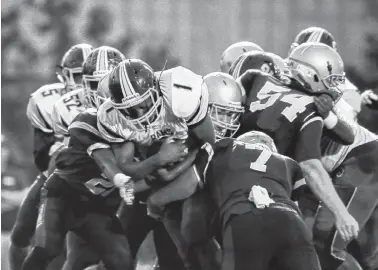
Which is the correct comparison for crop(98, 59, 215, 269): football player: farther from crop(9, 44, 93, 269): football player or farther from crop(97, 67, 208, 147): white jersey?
crop(9, 44, 93, 269): football player

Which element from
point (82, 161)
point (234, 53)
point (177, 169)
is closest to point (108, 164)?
point (177, 169)

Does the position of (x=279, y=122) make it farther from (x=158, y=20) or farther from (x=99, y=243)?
(x=158, y=20)

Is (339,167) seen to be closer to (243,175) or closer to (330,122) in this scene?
(330,122)

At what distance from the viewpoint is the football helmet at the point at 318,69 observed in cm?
424

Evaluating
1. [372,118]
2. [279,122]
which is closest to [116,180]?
[279,122]

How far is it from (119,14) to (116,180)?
3.44m

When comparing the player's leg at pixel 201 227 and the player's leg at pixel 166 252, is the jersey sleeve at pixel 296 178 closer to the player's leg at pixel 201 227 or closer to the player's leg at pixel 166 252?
the player's leg at pixel 201 227

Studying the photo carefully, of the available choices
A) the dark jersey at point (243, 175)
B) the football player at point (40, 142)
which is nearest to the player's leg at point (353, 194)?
the dark jersey at point (243, 175)

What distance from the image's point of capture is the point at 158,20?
691 cm

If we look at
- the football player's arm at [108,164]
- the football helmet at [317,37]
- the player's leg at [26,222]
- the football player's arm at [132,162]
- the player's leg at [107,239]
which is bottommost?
the player's leg at [26,222]

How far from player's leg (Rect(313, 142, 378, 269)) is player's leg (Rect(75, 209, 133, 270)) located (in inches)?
34.2

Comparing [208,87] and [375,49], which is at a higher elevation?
[208,87]

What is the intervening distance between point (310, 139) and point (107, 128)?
82 centimetres

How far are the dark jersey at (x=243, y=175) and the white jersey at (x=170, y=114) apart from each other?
10.3 inches
